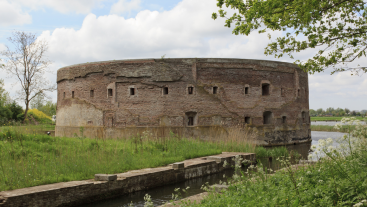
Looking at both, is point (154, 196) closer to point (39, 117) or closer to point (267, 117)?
point (267, 117)

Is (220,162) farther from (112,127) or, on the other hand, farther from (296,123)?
(296,123)

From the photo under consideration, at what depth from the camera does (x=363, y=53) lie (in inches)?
267

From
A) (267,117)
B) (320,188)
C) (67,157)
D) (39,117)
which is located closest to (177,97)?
(267,117)

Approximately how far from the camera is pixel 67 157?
322 inches

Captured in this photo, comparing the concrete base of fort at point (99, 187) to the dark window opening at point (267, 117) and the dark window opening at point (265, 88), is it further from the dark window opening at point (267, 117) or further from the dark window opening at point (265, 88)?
the dark window opening at point (265, 88)

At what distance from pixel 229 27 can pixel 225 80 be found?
11185 millimetres

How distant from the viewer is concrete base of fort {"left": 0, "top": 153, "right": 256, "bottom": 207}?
5.66 m

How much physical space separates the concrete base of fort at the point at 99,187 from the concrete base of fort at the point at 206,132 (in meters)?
7.08

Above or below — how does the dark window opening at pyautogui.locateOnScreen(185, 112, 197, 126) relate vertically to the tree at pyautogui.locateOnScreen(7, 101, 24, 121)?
below

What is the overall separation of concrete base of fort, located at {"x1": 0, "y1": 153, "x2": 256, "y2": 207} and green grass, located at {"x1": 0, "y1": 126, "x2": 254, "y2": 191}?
404mm

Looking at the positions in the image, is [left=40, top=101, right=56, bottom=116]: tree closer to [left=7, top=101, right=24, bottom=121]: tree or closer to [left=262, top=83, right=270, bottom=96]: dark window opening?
[left=7, top=101, right=24, bottom=121]: tree

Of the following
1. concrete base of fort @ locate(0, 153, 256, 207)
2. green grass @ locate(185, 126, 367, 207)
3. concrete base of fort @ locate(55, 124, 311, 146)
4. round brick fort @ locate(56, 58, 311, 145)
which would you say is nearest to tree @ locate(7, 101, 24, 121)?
concrete base of fort @ locate(55, 124, 311, 146)

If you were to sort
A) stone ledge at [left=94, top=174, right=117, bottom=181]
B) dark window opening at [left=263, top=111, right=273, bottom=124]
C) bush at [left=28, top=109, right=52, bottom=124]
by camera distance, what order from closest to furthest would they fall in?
stone ledge at [left=94, top=174, right=117, bottom=181]
dark window opening at [left=263, top=111, right=273, bottom=124]
bush at [left=28, top=109, right=52, bottom=124]

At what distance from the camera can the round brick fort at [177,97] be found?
18.1m
